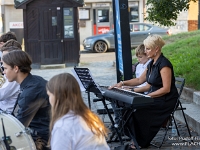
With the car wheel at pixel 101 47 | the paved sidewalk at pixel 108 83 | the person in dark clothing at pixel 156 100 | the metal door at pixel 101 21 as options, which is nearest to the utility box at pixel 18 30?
the car wheel at pixel 101 47

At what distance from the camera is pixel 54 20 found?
658 inches

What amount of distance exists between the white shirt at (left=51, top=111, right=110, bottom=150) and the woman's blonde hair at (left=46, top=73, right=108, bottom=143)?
0.04m

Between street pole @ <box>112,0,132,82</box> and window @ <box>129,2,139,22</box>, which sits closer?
street pole @ <box>112,0,132,82</box>

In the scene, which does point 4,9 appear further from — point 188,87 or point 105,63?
point 188,87

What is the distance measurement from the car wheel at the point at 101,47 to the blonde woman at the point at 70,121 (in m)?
20.2

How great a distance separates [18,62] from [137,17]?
90.6ft

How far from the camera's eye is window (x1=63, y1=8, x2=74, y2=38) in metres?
16.6

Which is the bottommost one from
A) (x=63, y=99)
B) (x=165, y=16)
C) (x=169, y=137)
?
(x=169, y=137)

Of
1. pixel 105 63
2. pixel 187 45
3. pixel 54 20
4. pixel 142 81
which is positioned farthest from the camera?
pixel 105 63

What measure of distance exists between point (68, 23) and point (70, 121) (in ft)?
45.3

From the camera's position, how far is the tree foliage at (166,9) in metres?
9.56

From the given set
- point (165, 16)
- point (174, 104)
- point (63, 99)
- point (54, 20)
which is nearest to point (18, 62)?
point (63, 99)

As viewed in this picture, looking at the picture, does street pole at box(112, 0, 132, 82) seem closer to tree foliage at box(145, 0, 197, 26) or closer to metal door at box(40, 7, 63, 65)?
tree foliage at box(145, 0, 197, 26)

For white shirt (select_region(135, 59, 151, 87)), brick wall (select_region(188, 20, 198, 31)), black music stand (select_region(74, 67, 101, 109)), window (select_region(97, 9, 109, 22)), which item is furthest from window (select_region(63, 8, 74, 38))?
brick wall (select_region(188, 20, 198, 31))
